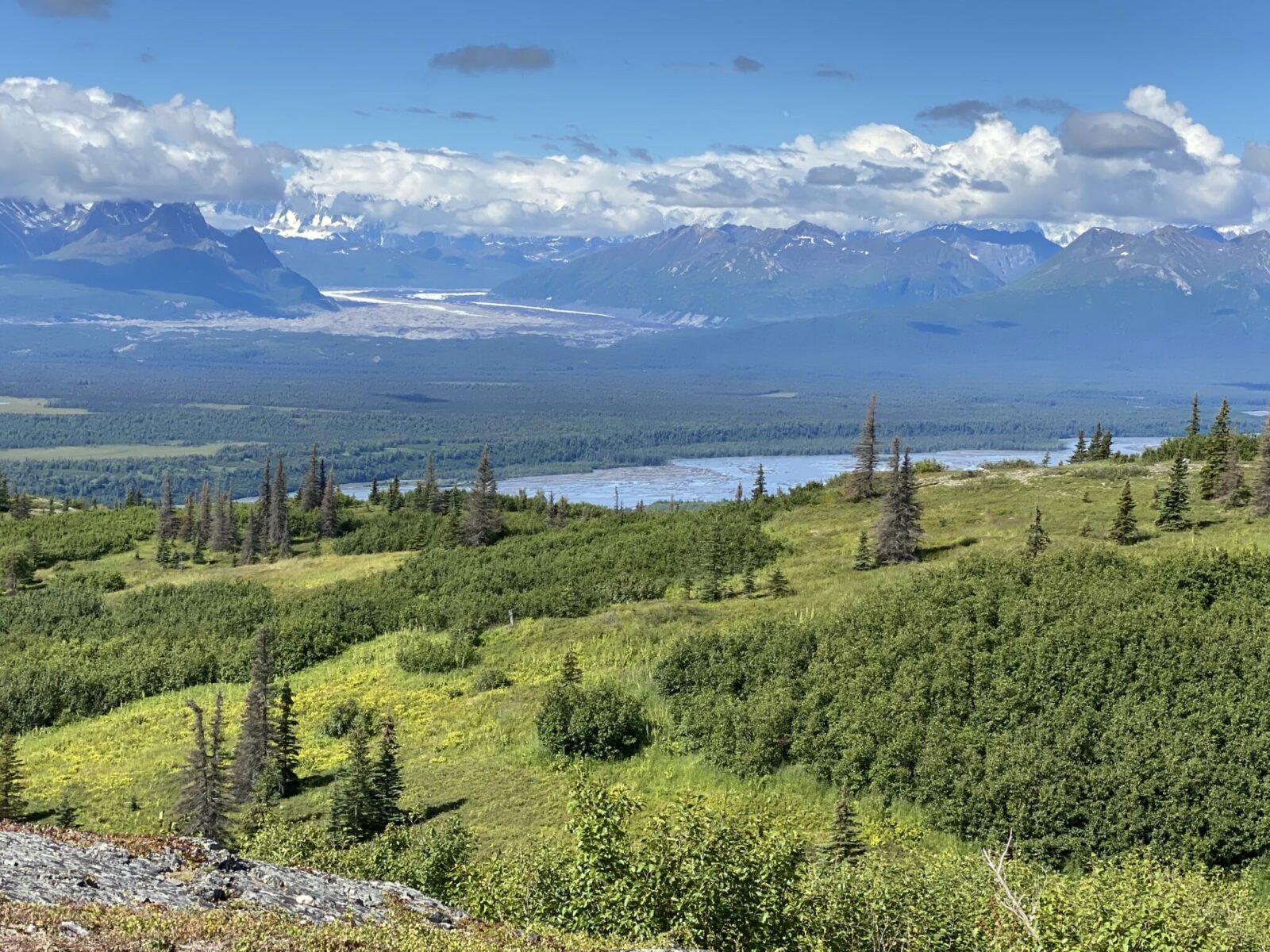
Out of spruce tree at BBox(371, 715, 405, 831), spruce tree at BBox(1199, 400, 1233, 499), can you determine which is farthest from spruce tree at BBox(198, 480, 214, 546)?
spruce tree at BBox(1199, 400, 1233, 499)

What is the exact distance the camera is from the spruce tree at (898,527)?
6800cm

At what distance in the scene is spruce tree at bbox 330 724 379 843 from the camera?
41656 millimetres

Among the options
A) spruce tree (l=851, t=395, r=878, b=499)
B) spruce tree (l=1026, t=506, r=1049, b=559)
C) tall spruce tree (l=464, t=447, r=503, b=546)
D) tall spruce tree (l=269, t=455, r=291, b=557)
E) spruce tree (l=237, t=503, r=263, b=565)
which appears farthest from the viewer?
tall spruce tree (l=269, t=455, r=291, b=557)

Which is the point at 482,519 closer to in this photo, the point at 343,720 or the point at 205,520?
the point at 205,520

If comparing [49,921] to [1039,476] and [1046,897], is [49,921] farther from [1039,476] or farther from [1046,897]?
[1039,476]

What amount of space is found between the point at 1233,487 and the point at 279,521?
8961 cm

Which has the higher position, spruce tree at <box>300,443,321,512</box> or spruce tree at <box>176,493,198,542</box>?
spruce tree at <box>300,443,321,512</box>

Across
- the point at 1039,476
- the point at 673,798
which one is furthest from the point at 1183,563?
the point at 1039,476

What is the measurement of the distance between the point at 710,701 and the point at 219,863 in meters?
28.6

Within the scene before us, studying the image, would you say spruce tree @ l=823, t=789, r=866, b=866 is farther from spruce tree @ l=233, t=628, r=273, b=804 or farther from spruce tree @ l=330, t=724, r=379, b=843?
spruce tree @ l=233, t=628, r=273, b=804

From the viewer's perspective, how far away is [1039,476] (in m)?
90.9

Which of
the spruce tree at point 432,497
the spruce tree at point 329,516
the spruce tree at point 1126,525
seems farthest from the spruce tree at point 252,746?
the spruce tree at point 432,497

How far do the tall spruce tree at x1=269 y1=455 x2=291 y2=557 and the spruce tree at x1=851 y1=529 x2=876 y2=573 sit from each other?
2660 inches

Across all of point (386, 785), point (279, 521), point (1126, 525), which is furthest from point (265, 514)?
point (1126, 525)
